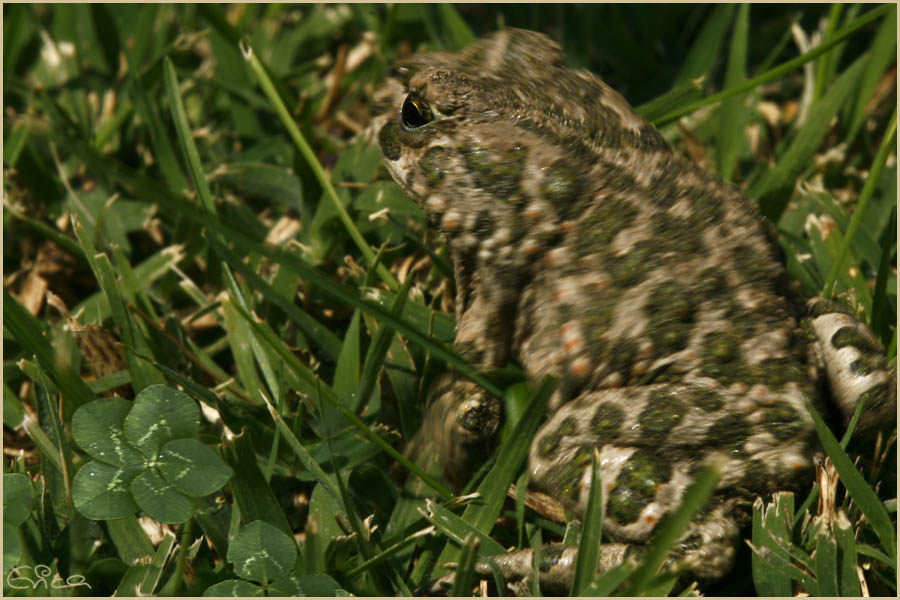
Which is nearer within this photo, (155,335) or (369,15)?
(155,335)

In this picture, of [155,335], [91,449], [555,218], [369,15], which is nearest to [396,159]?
[555,218]

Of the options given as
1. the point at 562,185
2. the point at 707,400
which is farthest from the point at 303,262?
the point at 707,400

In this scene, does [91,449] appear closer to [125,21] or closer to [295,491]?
[295,491]

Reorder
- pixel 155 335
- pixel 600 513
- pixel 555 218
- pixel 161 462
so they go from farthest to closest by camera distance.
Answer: pixel 155 335, pixel 555 218, pixel 161 462, pixel 600 513

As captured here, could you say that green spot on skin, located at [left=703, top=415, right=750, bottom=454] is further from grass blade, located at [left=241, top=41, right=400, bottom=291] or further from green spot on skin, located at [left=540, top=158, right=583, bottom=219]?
grass blade, located at [left=241, top=41, right=400, bottom=291]

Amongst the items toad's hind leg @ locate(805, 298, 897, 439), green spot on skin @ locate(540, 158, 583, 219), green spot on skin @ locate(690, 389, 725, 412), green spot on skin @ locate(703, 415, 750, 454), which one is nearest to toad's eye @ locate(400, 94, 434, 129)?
green spot on skin @ locate(540, 158, 583, 219)

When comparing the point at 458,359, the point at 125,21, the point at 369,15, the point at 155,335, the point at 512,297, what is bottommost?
the point at 155,335
